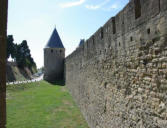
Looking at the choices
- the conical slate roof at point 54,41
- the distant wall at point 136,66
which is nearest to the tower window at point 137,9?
the distant wall at point 136,66

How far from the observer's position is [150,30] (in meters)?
3.03

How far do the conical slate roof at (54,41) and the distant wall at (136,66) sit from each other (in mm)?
25937

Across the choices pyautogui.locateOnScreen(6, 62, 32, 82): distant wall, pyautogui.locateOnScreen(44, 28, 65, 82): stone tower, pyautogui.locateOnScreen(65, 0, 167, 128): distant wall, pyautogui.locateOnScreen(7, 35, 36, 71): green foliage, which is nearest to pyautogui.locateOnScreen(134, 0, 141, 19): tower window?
pyautogui.locateOnScreen(65, 0, 167, 128): distant wall

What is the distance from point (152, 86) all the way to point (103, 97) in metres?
3.08

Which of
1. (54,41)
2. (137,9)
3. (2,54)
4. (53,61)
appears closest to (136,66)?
(137,9)

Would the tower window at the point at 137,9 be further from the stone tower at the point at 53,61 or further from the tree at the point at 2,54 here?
the stone tower at the point at 53,61

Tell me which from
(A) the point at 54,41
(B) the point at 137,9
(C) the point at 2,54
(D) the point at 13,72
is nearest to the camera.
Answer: (C) the point at 2,54

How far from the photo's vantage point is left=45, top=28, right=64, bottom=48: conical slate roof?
31.1 meters

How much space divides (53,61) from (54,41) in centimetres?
346

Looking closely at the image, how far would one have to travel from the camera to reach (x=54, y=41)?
31.6 m

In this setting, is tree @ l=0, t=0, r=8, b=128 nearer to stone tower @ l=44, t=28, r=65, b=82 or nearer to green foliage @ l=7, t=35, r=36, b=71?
stone tower @ l=44, t=28, r=65, b=82

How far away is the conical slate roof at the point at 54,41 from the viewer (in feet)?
102

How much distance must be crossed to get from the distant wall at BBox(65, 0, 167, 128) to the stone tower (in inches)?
1009

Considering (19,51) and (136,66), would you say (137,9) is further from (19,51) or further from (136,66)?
(19,51)
